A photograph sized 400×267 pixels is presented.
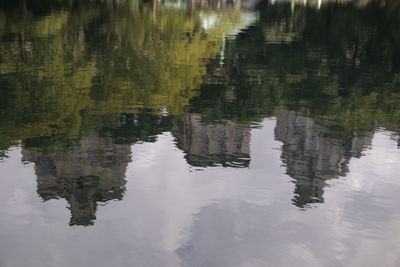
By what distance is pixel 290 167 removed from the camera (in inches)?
732

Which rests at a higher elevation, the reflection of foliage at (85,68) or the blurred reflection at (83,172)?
the reflection of foliage at (85,68)

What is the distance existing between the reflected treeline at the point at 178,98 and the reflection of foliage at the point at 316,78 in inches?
5.2

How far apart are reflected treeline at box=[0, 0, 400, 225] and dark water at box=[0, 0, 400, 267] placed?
106 mm

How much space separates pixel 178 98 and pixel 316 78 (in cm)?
953

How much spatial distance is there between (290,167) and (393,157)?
15.1 feet

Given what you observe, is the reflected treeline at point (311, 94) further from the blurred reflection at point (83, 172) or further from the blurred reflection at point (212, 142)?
the blurred reflection at point (83, 172)

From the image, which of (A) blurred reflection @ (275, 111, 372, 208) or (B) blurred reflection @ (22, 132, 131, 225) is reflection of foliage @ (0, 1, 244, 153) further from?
(A) blurred reflection @ (275, 111, 372, 208)

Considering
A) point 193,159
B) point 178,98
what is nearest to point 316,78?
point 178,98

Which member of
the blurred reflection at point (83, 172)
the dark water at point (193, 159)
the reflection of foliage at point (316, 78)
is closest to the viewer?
the dark water at point (193, 159)

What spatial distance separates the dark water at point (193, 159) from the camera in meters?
13.7

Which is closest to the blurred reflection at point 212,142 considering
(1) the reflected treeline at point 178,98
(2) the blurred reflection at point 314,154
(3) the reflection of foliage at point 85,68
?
(1) the reflected treeline at point 178,98

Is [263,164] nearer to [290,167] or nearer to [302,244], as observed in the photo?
[290,167]

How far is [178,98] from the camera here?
94.7ft

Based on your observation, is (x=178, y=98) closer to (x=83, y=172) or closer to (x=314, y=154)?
(x=314, y=154)
